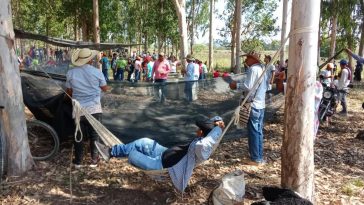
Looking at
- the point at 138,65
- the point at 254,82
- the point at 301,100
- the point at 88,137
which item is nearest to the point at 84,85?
the point at 88,137

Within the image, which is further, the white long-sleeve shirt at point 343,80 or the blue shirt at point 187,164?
the white long-sleeve shirt at point 343,80

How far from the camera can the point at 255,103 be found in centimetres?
491

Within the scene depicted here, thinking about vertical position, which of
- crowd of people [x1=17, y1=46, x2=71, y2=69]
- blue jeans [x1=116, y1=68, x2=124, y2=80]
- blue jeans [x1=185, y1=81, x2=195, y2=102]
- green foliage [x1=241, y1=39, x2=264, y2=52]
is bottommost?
blue jeans [x1=116, y1=68, x2=124, y2=80]

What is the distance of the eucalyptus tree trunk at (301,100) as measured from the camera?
324 cm

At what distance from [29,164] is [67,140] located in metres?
0.94

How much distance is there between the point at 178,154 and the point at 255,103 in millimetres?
1483

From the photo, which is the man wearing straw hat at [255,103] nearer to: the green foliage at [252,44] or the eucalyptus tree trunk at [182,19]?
the eucalyptus tree trunk at [182,19]

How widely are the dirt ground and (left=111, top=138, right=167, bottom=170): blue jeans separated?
443 millimetres

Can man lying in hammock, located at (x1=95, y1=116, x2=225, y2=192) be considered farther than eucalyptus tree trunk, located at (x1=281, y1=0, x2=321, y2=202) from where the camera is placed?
Yes

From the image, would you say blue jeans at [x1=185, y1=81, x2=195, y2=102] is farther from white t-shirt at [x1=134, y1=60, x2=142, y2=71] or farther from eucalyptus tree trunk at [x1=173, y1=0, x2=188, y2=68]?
white t-shirt at [x1=134, y1=60, x2=142, y2=71]

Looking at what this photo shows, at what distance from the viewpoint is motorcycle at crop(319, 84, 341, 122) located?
7.52m

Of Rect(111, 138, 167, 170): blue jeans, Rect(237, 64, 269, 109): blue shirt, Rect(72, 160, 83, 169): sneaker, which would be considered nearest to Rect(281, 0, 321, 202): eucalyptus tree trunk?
Rect(111, 138, 167, 170): blue jeans

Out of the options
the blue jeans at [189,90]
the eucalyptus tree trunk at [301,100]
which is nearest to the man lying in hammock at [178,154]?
the eucalyptus tree trunk at [301,100]

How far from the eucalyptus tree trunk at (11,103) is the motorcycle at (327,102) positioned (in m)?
5.54
